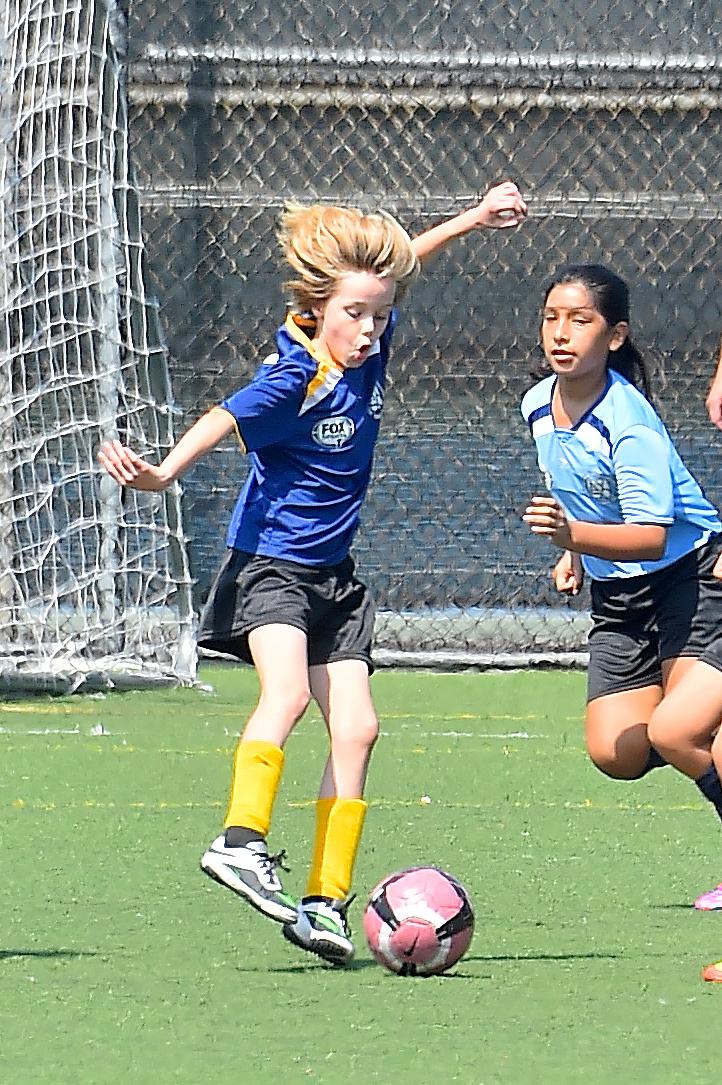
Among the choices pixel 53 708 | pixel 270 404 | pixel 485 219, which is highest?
pixel 485 219

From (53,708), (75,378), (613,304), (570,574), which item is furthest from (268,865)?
(75,378)

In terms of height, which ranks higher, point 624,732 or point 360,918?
point 624,732

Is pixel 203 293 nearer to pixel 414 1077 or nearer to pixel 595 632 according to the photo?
pixel 595 632

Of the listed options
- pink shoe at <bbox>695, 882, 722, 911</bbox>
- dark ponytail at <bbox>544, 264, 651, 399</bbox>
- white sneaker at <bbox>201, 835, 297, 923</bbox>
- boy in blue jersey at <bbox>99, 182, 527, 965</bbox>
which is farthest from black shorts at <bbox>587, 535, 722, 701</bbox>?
white sneaker at <bbox>201, 835, 297, 923</bbox>

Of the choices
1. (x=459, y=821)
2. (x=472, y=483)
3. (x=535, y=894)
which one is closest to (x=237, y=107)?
(x=472, y=483)

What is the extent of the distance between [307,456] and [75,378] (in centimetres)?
422

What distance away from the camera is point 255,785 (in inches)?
177

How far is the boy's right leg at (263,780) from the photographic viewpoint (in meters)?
4.36

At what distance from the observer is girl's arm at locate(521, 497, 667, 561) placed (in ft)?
14.1

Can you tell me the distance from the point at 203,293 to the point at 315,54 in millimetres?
1195

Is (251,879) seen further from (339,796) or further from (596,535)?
(596,535)

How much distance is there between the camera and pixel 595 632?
5398 millimetres

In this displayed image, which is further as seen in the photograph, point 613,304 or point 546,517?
point 613,304

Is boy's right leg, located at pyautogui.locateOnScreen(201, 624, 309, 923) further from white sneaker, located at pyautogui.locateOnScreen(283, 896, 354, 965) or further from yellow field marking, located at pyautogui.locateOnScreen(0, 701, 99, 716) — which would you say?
yellow field marking, located at pyautogui.locateOnScreen(0, 701, 99, 716)
